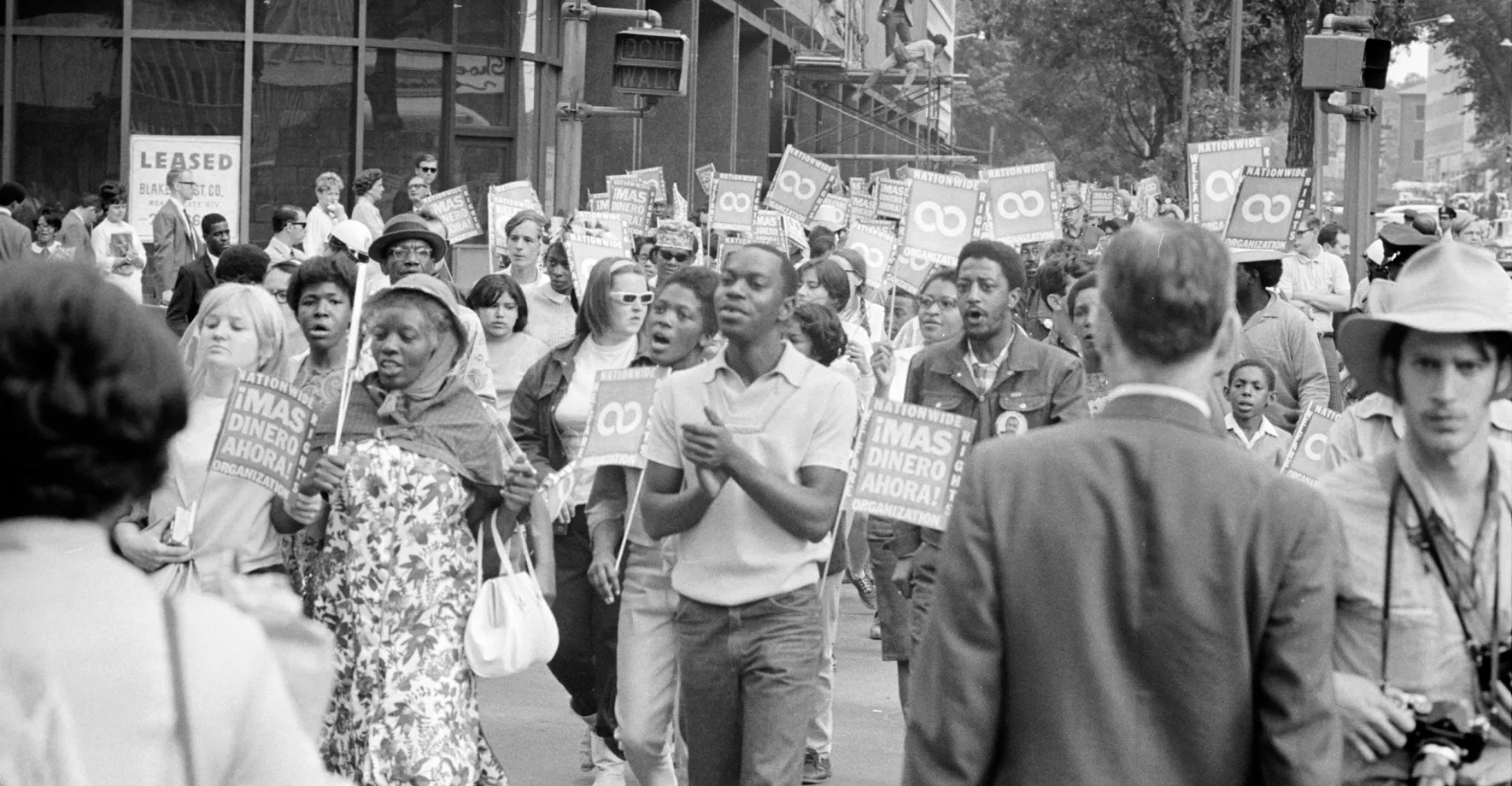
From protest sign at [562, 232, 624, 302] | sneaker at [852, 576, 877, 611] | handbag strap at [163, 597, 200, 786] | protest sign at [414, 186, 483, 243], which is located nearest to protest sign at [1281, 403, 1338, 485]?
Answer: protest sign at [562, 232, 624, 302]

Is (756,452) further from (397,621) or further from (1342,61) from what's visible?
(1342,61)

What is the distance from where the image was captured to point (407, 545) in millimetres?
5758

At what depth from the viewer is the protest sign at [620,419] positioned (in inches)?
264

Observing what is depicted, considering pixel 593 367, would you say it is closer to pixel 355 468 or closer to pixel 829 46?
pixel 355 468

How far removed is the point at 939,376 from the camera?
22.3 feet

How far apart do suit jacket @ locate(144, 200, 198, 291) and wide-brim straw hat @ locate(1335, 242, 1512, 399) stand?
14163mm

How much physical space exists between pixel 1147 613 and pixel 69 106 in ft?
83.6

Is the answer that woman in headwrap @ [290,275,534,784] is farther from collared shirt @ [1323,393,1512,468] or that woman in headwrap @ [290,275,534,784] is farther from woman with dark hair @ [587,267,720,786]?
collared shirt @ [1323,393,1512,468]

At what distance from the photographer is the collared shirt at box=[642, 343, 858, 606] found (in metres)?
5.74

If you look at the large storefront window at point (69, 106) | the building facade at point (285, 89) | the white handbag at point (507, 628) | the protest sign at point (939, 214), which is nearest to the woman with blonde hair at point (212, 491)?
the white handbag at point (507, 628)

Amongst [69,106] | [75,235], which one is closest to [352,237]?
[75,235]

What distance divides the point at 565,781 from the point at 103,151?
67.9 ft

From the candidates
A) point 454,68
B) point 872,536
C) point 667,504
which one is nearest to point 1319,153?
point 454,68

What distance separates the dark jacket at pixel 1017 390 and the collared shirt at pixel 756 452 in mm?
825
